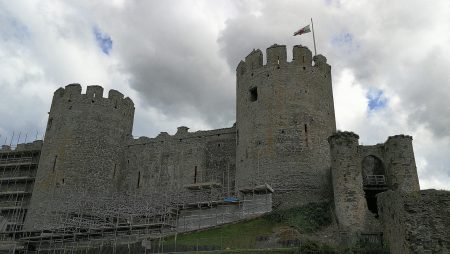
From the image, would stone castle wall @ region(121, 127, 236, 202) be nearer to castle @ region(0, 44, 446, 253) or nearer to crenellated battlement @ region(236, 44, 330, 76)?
castle @ region(0, 44, 446, 253)

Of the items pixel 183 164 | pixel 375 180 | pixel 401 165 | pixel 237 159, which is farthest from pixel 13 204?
pixel 401 165

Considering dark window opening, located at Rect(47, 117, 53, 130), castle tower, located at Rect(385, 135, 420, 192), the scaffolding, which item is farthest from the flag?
the scaffolding

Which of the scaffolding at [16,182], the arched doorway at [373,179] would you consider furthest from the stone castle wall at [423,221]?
the scaffolding at [16,182]

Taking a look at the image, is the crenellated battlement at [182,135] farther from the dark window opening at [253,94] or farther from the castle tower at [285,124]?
the dark window opening at [253,94]

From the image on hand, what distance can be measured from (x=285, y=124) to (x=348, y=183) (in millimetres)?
6139

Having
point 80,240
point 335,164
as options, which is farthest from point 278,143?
point 80,240

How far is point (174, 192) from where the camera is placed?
32.5 metres

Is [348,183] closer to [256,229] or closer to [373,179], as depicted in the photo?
[373,179]

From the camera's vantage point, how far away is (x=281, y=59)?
29344 millimetres

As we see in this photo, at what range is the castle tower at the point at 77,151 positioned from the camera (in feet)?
106

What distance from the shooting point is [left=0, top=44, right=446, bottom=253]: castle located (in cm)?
2481

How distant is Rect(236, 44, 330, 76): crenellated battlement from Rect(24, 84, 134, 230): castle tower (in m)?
12.0

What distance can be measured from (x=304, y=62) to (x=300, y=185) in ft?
26.8

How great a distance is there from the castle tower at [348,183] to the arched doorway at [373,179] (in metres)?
3.00
